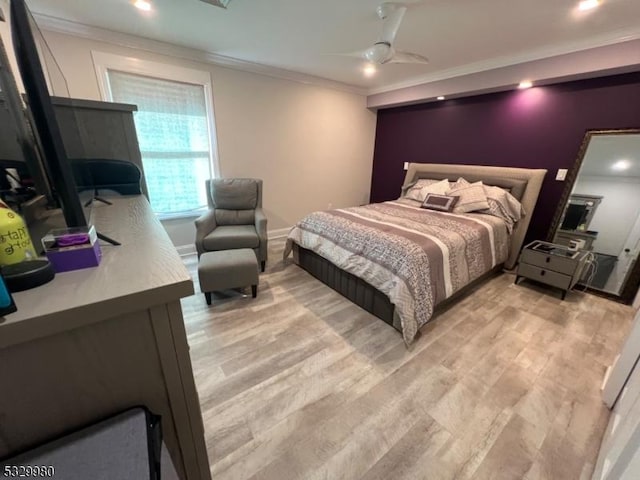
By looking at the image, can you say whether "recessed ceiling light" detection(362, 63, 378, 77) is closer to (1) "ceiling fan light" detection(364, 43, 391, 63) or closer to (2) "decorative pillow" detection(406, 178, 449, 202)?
(1) "ceiling fan light" detection(364, 43, 391, 63)

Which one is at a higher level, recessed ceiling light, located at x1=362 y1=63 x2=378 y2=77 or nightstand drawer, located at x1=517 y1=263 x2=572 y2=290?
recessed ceiling light, located at x1=362 y1=63 x2=378 y2=77

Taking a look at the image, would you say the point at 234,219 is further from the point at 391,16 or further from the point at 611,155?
the point at 611,155

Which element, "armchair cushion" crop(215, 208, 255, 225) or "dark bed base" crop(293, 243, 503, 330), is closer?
"dark bed base" crop(293, 243, 503, 330)

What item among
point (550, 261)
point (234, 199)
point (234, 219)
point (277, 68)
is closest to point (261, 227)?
point (234, 219)

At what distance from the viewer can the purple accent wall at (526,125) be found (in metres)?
2.56

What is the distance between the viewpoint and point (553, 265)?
8.39 ft

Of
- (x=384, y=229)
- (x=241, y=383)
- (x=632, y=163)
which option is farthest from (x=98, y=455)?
(x=632, y=163)

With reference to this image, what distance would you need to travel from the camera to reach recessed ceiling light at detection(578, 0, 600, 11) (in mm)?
1792

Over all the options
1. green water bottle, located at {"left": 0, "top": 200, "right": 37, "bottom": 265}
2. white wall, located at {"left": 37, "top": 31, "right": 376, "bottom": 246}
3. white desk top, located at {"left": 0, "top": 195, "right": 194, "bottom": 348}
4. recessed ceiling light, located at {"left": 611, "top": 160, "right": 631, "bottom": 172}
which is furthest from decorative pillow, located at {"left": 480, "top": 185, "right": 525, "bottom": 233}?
green water bottle, located at {"left": 0, "top": 200, "right": 37, "bottom": 265}

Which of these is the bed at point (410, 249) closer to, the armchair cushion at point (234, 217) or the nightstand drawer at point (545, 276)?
the nightstand drawer at point (545, 276)

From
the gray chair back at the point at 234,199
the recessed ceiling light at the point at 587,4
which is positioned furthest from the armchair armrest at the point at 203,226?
the recessed ceiling light at the point at 587,4

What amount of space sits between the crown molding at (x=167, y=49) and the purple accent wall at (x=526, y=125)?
1.63 m

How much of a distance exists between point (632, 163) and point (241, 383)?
3.92 m

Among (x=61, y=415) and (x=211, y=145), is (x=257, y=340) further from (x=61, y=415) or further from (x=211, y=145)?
(x=211, y=145)
